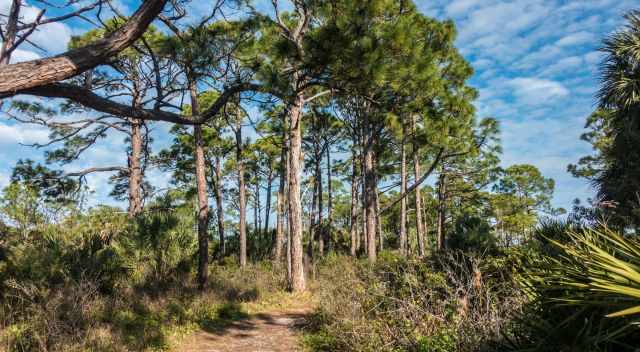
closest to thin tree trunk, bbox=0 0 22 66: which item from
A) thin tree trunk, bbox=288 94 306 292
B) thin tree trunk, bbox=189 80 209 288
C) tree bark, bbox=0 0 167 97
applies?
tree bark, bbox=0 0 167 97

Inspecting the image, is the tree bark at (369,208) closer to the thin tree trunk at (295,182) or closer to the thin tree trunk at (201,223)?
the thin tree trunk at (295,182)

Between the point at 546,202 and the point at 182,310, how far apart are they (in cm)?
3801

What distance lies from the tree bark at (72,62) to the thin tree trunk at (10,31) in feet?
4.62

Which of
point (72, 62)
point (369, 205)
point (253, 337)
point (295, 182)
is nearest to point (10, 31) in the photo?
point (72, 62)

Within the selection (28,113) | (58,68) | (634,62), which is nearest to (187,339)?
(58,68)

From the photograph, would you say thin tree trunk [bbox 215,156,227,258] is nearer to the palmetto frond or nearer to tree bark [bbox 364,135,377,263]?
tree bark [bbox 364,135,377,263]

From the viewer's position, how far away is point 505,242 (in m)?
6.86

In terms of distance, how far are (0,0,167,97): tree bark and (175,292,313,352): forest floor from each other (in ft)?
15.0

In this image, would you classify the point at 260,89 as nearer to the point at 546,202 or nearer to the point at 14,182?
the point at 14,182

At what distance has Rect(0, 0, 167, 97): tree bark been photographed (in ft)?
10.2

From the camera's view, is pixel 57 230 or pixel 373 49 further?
pixel 57 230

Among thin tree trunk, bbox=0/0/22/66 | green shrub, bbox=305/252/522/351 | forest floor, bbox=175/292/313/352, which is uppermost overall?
thin tree trunk, bbox=0/0/22/66

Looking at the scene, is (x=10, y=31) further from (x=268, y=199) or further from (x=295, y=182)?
(x=268, y=199)

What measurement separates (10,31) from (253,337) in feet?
19.3
